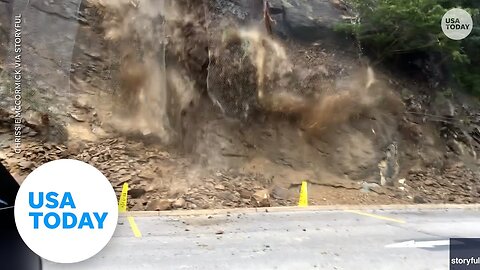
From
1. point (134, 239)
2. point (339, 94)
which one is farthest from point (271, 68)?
point (134, 239)

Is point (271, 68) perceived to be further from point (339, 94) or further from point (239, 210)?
point (239, 210)

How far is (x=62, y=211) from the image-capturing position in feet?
4.48

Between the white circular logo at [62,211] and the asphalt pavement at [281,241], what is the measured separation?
460 mm

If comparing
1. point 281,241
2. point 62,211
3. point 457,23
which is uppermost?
point 457,23

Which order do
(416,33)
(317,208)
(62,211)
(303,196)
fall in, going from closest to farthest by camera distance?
1. (62,211)
2. (317,208)
3. (303,196)
4. (416,33)

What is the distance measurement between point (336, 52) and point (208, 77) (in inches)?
44.9

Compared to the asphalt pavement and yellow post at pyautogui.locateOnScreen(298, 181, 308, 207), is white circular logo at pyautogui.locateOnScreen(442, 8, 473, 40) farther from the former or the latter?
yellow post at pyautogui.locateOnScreen(298, 181, 308, 207)

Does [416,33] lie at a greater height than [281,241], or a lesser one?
greater

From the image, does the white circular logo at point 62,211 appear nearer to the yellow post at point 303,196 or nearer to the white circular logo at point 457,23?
the yellow post at point 303,196

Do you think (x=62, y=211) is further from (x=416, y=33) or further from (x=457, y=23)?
(x=416, y=33)

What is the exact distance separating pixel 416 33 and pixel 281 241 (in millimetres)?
2206

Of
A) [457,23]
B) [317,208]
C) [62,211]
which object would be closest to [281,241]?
[317,208]

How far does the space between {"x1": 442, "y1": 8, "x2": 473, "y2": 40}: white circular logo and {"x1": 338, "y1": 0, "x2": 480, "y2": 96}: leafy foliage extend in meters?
0.04

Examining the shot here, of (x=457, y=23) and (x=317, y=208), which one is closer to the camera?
(x=457, y=23)
